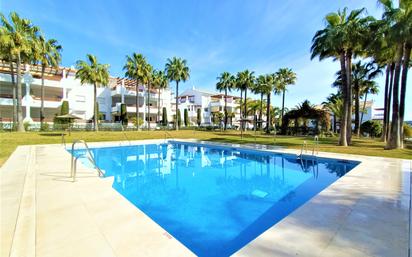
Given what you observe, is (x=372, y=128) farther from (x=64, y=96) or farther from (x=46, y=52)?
(x=64, y=96)

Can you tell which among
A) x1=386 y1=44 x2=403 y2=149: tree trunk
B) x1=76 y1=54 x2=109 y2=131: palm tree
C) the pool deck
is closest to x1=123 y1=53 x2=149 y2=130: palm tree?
x1=76 y1=54 x2=109 y2=131: palm tree

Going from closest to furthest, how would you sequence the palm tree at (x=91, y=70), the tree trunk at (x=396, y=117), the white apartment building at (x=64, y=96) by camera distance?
1. the tree trunk at (x=396, y=117)
2. the palm tree at (x=91, y=70)
3. the white apartment building at (x=64, y=96)

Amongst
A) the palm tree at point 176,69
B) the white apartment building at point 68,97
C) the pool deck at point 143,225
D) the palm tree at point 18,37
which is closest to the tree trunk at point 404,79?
the pool deck at point 143,225

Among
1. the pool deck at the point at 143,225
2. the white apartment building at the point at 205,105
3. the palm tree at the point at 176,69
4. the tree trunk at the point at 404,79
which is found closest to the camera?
the pool deck at the point at 143,225

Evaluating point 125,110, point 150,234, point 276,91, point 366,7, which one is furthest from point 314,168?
point 125,110

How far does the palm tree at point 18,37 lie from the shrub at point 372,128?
43563mm

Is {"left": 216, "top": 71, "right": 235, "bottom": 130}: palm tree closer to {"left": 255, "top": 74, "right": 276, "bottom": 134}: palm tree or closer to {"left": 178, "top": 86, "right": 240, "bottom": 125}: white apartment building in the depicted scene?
{"left": 255, "top": 74, "right": 276, "bottom": 134}: palm tree

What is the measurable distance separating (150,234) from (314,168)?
9.76 metres

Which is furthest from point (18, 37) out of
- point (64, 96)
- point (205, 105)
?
point (205, 105)

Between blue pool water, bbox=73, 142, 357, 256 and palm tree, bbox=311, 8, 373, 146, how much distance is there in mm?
7872

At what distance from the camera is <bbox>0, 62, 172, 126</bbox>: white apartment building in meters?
26.9

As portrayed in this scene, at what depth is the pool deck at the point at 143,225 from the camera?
309cm

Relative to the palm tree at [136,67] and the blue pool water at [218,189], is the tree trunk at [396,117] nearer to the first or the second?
the blue pool water at [218,189]

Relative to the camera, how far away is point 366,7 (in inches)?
605
